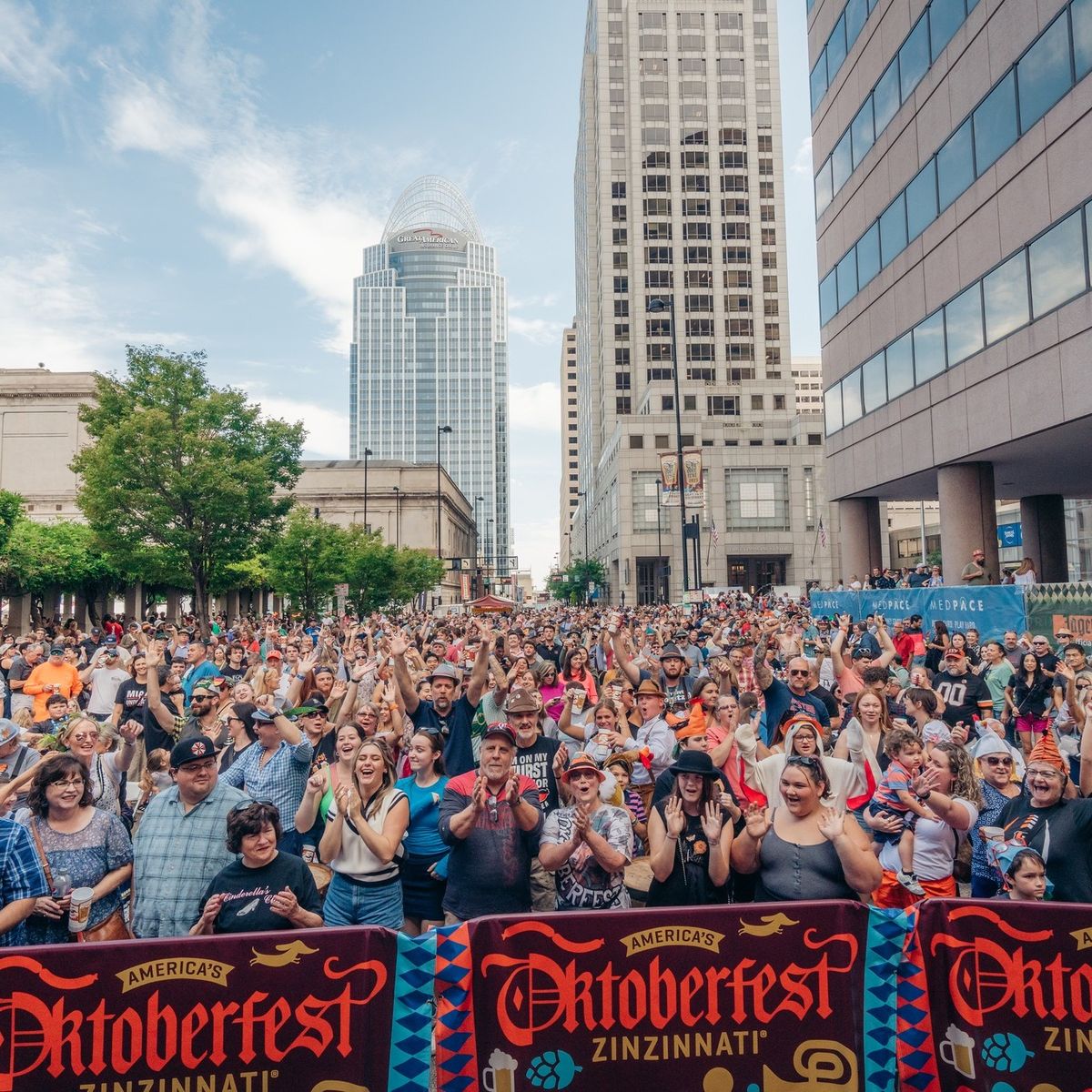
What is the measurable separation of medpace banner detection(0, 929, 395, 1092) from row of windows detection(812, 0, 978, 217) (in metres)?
26.1

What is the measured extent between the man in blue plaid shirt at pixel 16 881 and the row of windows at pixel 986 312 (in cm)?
2000

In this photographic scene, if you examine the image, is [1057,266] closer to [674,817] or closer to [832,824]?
[832,824]

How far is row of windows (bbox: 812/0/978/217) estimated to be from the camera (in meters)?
21.6

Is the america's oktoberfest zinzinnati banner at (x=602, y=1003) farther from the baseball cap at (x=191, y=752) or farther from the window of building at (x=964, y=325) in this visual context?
the window of building at (x=964, y=325)

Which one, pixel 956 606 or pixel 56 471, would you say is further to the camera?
pixel 56 471

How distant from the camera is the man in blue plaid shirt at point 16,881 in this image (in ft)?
12.7

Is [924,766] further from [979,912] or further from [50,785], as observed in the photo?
[50,785]

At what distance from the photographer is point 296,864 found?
13.4ft

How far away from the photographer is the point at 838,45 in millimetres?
29344

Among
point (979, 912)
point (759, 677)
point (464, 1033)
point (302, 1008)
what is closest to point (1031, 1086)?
point (979, 912)

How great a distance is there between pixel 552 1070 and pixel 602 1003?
376mm

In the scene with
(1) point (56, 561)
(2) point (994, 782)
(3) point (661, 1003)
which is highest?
(1) point (56, 561)

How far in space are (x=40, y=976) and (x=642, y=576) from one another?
73.8 meters

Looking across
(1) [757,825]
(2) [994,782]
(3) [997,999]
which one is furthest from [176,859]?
(2) [994,782]
